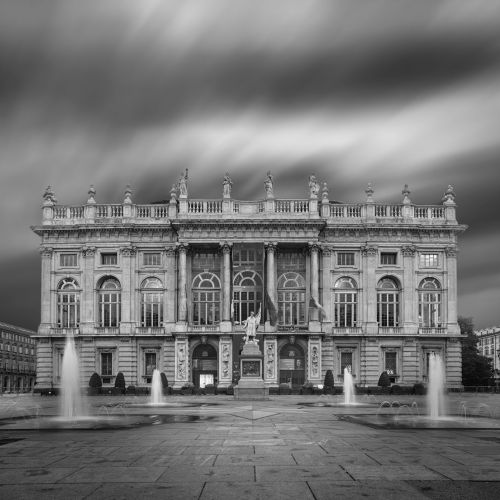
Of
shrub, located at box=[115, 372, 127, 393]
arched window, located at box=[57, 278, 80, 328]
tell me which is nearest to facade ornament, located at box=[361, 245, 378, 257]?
shrub, located at box=[115, 372, 127, 393]

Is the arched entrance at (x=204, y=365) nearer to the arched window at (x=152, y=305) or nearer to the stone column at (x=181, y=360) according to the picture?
the stone column at (x=181, y=360)

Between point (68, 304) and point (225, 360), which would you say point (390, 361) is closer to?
point (225, 360)

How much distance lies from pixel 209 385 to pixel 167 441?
53.3 m

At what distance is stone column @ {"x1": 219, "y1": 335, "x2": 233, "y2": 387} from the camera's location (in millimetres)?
75188

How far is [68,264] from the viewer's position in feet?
262

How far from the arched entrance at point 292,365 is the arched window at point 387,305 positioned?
934 cm

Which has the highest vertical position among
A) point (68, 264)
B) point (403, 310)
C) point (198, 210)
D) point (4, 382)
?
point (198, 210)

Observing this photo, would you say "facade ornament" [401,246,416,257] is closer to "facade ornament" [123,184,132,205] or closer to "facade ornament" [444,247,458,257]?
"facade ornament" [444,247,458,257]

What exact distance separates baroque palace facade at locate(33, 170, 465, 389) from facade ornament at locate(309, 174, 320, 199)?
13cm

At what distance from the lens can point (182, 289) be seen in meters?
76.6

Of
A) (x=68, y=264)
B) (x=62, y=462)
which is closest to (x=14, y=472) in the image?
(x=62, y=462)

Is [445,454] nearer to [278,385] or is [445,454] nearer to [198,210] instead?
[278,385]

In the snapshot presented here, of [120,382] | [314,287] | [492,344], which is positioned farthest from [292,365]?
[492,344]

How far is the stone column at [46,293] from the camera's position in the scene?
7888 cm
